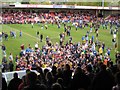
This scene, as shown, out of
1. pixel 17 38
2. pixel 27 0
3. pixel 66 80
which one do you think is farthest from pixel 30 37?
pixel 66 80

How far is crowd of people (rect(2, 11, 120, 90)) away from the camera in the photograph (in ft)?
11.6

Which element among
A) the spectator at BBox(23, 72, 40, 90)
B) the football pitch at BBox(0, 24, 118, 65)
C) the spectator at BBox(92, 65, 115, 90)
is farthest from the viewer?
the football pitch at BBox(0, 24, 118, 65)

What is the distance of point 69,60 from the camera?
11.9m

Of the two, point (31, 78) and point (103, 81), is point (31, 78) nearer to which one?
point (31, 78)

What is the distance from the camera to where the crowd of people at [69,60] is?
3535 millimetres

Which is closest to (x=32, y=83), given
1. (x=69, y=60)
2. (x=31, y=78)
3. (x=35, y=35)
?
(x=31, y=78)

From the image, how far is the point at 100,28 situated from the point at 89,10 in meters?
2.28

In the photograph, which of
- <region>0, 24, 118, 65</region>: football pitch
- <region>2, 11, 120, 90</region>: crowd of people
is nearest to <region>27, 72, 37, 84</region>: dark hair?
<region>2, 11, 120, 90</region>: crowd of people

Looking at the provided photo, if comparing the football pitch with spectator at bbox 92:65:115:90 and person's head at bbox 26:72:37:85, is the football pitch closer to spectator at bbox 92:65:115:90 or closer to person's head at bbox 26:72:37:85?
spectator at bbox 92:65:115:90

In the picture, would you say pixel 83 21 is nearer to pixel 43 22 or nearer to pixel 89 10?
pixel 89 10

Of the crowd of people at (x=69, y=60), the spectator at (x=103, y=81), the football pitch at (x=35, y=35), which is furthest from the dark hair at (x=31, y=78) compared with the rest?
the football pitch at (x=35, y=35)

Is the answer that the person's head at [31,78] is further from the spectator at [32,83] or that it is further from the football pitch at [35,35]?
the football pitch at [35,35]

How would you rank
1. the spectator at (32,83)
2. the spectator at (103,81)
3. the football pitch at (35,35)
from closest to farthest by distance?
the spectator at (32,83), the spectator at (103,81), the football pitch at (35,35)

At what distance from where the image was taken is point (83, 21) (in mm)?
27188
